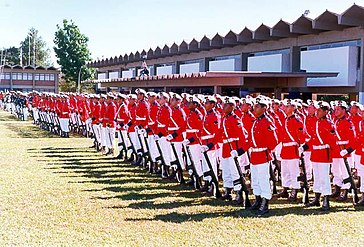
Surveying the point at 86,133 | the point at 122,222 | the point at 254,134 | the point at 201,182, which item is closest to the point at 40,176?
the point at 201,182

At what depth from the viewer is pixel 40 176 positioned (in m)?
12.4

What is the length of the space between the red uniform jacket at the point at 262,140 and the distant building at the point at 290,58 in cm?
1320

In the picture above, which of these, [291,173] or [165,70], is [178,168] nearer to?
[291,173]

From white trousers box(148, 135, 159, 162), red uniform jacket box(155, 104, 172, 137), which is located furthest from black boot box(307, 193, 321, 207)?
white trousers box(148, 135, 159, 162)

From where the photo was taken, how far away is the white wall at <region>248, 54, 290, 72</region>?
28922 mm

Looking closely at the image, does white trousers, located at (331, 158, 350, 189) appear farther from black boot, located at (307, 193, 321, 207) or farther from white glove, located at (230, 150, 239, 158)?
white glove, located at (230, 150, 239, 158)

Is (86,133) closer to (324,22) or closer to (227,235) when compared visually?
(324,22)

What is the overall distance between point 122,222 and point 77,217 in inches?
31.4

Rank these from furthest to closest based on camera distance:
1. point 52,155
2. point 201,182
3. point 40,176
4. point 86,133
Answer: point 86,133 → point 52,155 → point 40,176 → point 201,182

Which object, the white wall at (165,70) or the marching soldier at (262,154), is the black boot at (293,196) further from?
the white wall at (165,70)

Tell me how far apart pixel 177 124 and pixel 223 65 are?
2382cm

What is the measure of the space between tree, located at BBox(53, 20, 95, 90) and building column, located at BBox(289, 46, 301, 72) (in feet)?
153

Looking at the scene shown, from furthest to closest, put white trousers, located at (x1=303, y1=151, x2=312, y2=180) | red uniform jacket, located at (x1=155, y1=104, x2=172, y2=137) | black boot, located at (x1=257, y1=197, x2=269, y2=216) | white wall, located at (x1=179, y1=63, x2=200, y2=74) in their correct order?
1. white wall, located at (x1=179, y1=63, x2=200, y2=74)
2. red uniform jacket, located at (x1=155, y1=104, x2=172, y2=137)
3. white trousers, located at (x1=303, y1=151, x2=312, y2=180)
4. black boot, located at (x1=257, y1=197, x2=269, y2=216)

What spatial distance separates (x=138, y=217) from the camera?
28.2 feet
